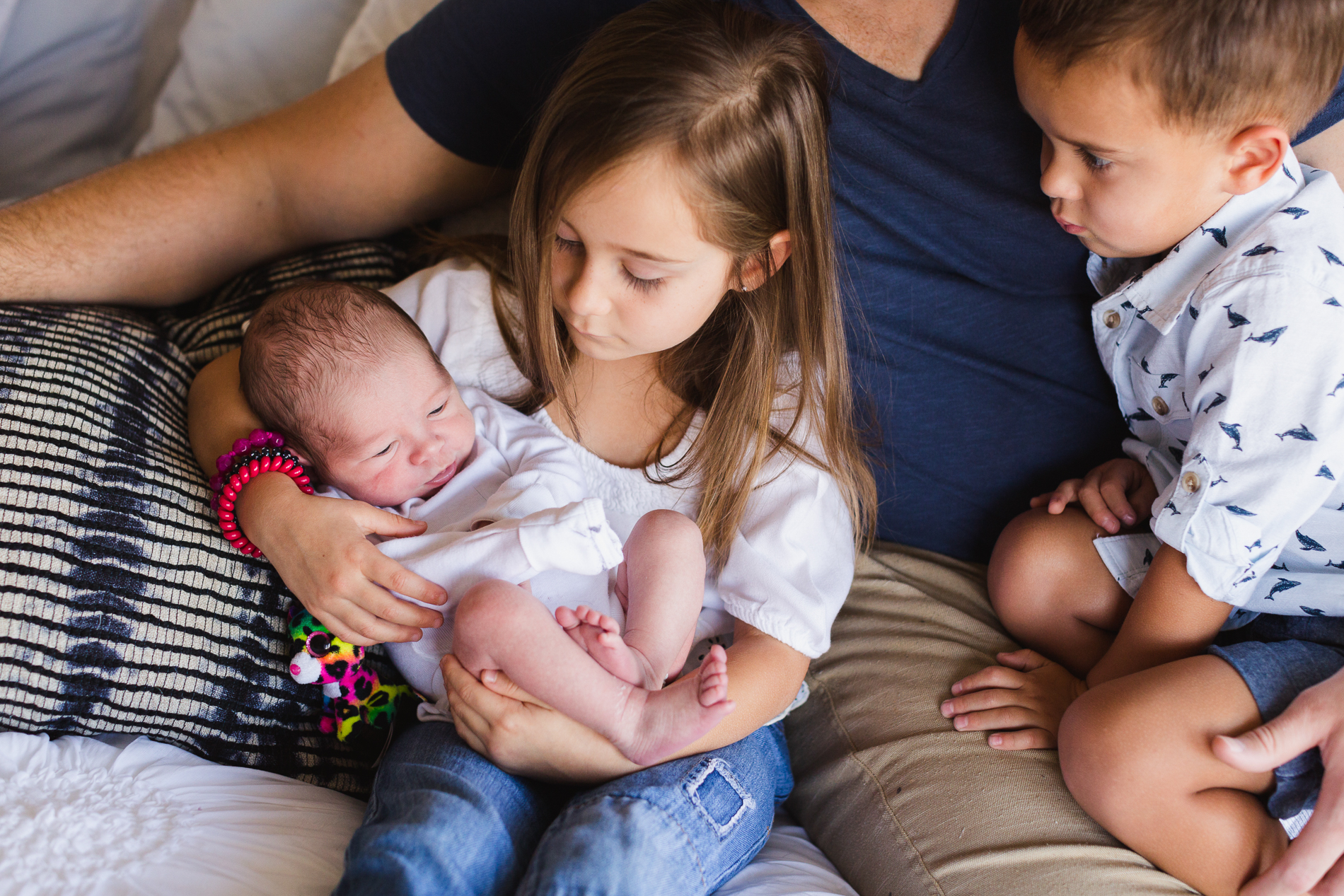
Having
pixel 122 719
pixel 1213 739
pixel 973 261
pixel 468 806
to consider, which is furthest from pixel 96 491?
pixel 1213 739

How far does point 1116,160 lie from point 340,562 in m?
0.95

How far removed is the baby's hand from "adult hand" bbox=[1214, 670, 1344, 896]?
0.70 feet

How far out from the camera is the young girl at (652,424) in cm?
91

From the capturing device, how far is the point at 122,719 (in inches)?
39.1

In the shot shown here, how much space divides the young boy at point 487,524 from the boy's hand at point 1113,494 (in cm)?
56

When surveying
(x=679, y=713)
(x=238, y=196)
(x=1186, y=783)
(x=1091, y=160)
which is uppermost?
(x=1091, y=160)

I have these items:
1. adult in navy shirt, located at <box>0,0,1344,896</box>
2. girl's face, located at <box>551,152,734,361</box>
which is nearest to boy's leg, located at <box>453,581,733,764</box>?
adult in navy shirt, located at <box>0,0,1344,896</box>

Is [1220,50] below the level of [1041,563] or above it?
above

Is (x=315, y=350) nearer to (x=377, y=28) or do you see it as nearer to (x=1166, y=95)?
(x=377, y=28)

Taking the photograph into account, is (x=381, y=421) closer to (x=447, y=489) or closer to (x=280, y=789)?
(x=447, y=489)

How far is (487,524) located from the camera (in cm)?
104

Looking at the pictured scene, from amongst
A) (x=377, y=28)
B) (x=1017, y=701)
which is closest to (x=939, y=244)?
(x=1017, y=701)

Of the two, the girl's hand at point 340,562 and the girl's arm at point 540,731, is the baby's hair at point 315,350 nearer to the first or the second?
the girl's hand at point 340,562

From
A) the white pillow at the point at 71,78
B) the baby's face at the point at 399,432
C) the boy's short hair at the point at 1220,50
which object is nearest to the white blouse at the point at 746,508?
the baby's face at the point at 399,432
